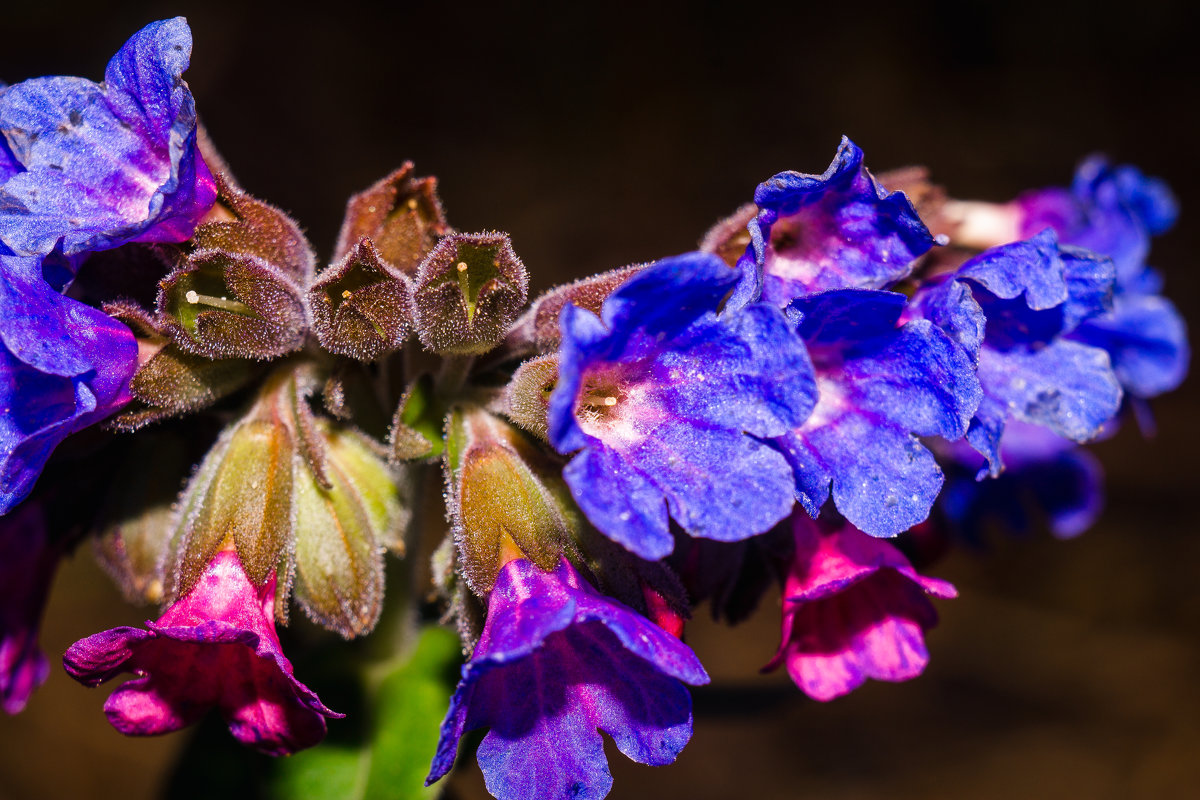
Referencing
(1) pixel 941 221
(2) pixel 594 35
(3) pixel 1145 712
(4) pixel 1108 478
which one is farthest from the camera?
(2) pixel 594 35

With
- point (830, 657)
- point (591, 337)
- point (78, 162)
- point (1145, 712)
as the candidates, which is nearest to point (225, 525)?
point (78, 162)

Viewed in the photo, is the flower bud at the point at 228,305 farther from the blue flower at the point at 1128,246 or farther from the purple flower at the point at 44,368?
the blue flower at the point at 1128,246

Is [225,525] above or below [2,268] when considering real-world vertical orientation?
below

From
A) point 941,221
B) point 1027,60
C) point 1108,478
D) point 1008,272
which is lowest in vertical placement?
point 1108,478

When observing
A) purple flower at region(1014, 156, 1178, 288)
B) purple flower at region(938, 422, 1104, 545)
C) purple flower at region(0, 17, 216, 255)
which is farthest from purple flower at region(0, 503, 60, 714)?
purple flower at region(1014, 156, 1178, 288)

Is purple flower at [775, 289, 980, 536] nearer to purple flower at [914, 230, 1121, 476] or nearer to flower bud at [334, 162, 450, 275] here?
purple flower at [914, 230, 1121, 476]

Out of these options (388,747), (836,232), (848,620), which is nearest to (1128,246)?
(836,232)

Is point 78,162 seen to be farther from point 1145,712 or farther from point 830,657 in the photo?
point 1145,712
